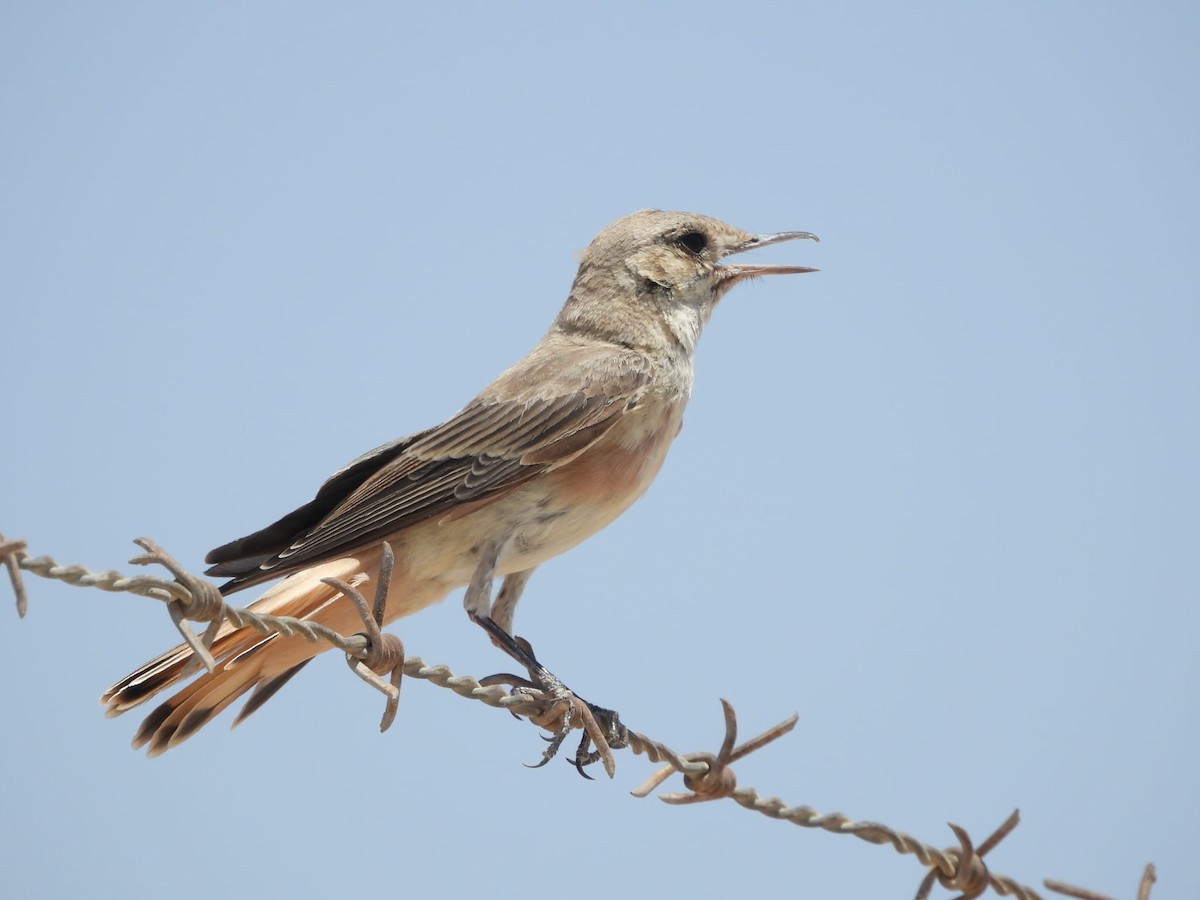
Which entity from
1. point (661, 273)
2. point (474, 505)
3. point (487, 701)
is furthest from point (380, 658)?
point (661, 273)

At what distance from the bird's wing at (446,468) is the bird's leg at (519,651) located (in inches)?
11.8

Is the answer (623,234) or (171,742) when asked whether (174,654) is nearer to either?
(171,742)

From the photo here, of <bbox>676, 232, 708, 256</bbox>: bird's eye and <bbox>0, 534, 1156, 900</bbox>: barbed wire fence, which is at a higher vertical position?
<bbox>676, 232, 708, 256</bbox>: bird's eye

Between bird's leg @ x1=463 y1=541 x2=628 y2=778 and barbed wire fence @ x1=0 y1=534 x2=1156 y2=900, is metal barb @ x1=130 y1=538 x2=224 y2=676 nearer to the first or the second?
barbed wire fence @ x1=0 y1=534 x2=1156 y2=900

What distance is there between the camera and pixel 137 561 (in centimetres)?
269

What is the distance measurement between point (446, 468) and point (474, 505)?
24 cm

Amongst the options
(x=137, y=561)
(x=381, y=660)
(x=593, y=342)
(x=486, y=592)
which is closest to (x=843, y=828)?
(x=381, y=660)

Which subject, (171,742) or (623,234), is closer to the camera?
(171,742)

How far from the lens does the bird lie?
4.96m

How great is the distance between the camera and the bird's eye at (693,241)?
627 cm

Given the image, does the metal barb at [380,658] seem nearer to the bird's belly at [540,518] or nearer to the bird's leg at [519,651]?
the bird's leg at [519,651]

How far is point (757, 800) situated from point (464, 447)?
2.42 metres

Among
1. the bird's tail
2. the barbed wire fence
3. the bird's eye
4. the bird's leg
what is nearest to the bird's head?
the bird's eye

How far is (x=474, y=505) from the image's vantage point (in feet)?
17.0
